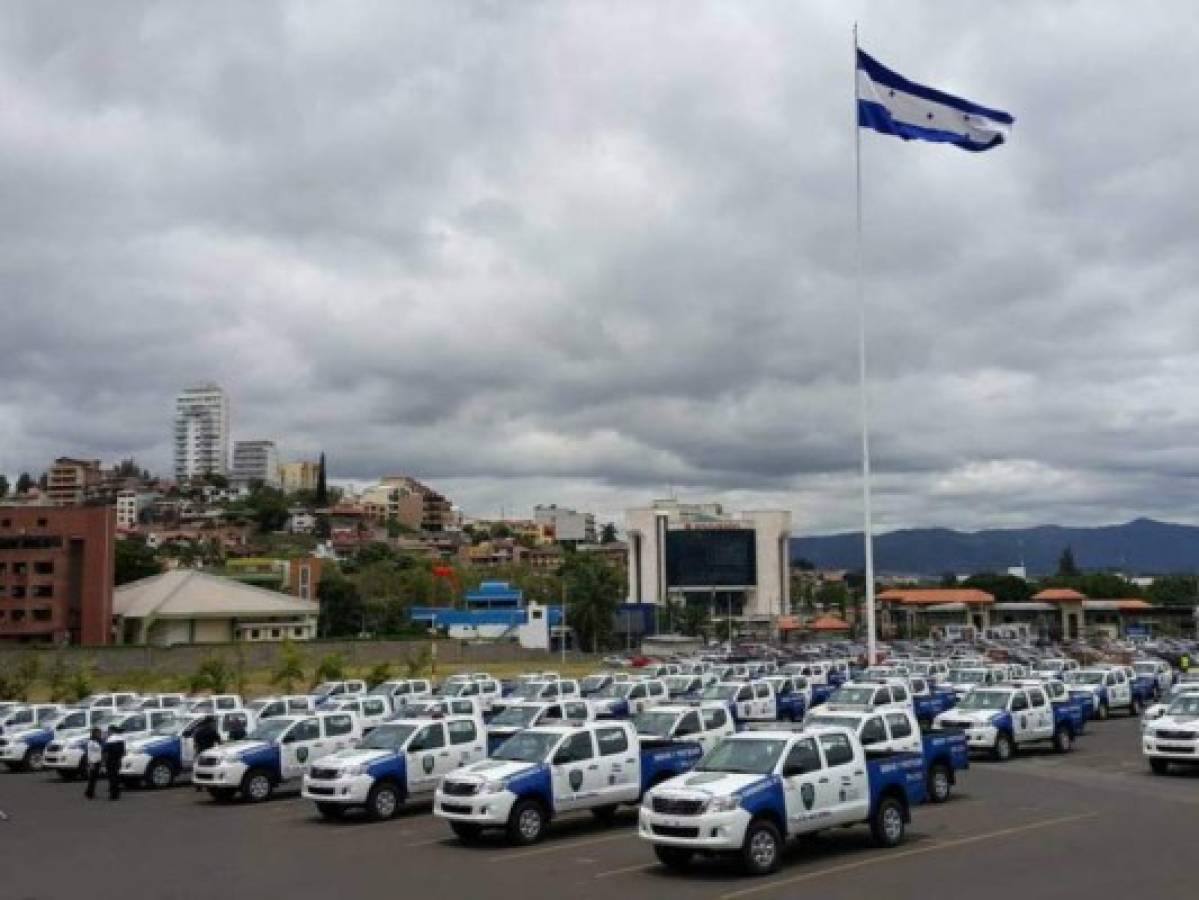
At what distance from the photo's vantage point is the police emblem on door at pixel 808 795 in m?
16.7

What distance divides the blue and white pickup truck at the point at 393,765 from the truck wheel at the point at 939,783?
7874 mm

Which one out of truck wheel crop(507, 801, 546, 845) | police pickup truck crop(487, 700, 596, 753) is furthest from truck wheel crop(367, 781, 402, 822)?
police pickup truck crop(487, 700, 596, 753)

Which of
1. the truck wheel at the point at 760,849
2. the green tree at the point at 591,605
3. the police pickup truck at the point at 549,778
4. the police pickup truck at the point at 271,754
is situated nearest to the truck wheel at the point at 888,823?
the truck wheel at the point at 760,849

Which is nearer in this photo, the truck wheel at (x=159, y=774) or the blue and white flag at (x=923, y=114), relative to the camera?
the truck wheel at (x=159, y=774)

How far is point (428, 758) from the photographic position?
75.3ft

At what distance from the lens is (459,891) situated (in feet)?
50.6

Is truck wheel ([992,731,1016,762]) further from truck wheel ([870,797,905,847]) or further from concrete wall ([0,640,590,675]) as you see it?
concrete wall ([0,640,590,675])

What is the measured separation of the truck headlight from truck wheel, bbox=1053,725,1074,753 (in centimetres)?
1918

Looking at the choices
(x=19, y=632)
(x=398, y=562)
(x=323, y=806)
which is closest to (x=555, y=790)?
(x=323, y=806)

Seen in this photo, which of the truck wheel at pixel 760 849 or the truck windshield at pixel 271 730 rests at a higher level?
the truck windshield at pixel 271 730

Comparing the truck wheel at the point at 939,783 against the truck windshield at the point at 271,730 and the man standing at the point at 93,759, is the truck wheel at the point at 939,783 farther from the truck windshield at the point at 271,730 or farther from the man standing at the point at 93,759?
the man standing at the point at 93,759

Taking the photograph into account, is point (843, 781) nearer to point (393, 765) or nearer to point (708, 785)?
point (708, 785)

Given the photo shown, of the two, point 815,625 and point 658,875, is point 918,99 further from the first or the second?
point 815,625

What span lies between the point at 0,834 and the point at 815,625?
410ft
